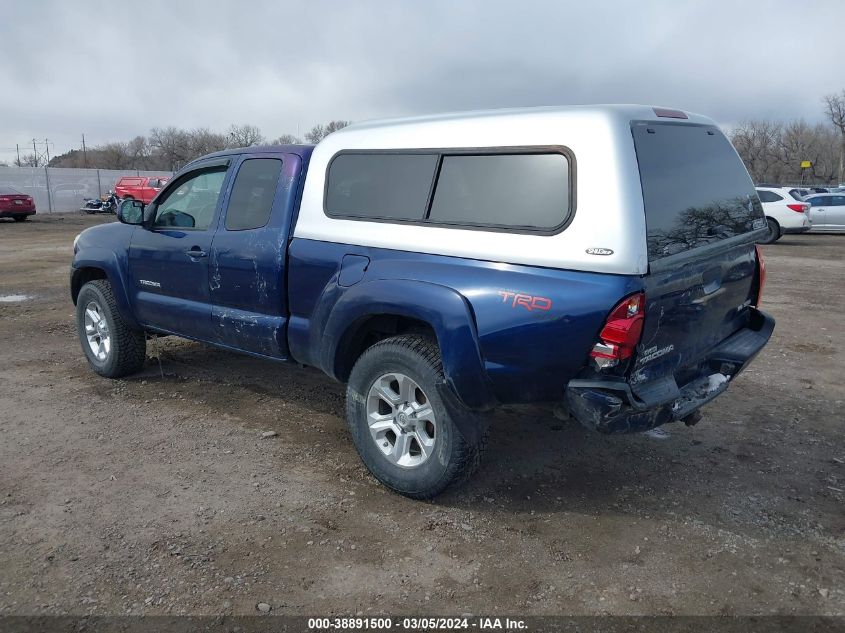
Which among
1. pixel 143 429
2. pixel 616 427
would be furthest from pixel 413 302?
pixel 143 429

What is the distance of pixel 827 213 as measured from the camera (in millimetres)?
21719

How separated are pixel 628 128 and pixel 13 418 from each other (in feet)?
15.2

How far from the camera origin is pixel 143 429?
191 inches

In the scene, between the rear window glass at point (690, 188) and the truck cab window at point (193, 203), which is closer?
the rear window glass at point (690, 188)

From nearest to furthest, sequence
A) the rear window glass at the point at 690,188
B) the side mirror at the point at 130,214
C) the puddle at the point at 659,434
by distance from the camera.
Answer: the rear window glass at the point at 690,188
the puddle at the point at 659,434
the side mirror at the point at 130,214

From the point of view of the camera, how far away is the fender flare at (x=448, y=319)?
11.0ft

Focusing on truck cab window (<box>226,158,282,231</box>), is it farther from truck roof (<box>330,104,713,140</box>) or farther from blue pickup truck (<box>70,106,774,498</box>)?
truck roof (<box>330,104,713,140</box>)

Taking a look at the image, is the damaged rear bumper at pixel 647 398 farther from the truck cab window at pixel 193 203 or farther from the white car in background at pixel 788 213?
the white car in background at pixel 788 213

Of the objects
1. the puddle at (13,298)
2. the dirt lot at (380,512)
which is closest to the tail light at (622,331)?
the dirt lot at (380,512)

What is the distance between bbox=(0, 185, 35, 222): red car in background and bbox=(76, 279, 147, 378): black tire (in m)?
24.6

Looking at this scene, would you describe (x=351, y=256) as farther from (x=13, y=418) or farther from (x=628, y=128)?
(x=13, y=418)

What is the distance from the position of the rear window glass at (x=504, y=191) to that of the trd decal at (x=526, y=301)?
35cm

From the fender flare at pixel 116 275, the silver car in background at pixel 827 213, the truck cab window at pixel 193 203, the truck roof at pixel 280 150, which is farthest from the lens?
the silver car in background at pixel 827 213

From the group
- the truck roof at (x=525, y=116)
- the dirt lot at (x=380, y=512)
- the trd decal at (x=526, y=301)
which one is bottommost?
the dirt lot at (x=380, y=512)
